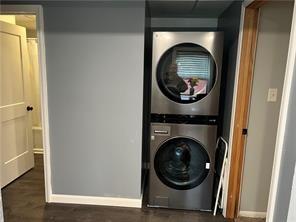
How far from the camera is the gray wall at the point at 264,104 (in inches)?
82.0

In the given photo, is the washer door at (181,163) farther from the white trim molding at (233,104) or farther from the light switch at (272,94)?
the light switch at (272,94)

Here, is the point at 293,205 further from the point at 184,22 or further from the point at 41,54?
the point at 184,22

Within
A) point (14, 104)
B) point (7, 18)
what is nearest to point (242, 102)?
point (14, 104)

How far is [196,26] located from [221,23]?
0.36 m

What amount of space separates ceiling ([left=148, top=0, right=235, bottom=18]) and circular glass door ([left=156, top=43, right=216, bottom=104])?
0.54m

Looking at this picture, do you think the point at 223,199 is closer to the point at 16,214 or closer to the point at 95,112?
the point at 95,112

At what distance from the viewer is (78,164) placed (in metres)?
2.50

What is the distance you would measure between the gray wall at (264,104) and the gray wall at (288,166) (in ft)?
3.60

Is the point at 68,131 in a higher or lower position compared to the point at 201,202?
higher

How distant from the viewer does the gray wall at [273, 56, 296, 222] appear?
1.09 m

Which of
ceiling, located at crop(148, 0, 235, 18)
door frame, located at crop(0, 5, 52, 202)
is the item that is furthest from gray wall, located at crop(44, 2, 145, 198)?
ceiling, located at crop(148, 0, 235, 18)

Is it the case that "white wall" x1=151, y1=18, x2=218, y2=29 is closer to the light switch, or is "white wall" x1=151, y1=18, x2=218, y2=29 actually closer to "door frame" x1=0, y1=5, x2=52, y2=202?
the light switch

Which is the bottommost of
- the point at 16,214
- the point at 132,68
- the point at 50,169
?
the point at 16,214

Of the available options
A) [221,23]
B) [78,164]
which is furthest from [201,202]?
[221,23]
